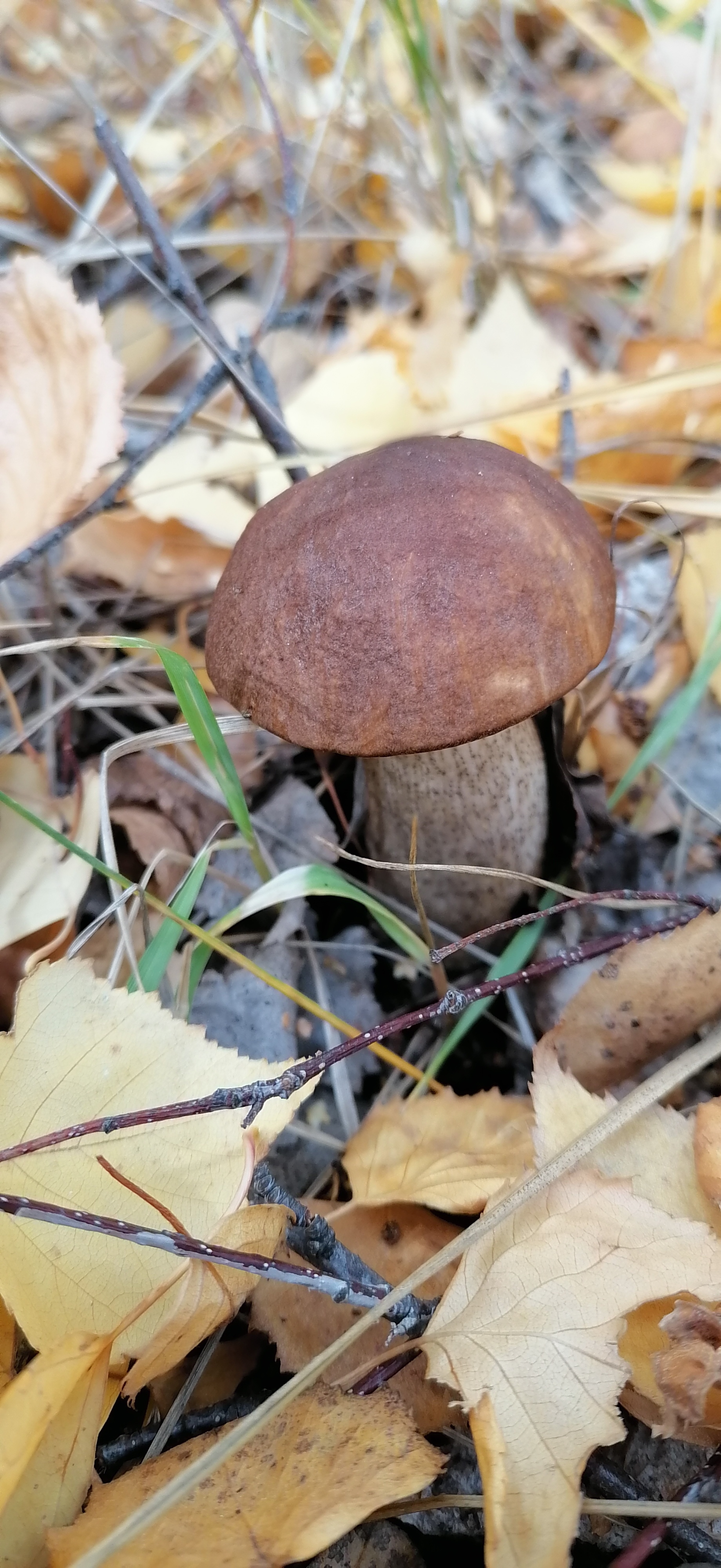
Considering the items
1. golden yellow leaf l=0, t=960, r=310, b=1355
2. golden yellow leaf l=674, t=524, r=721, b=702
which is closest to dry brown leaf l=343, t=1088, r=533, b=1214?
golden yellow leaf l=0, t=960, r=310, b=1355

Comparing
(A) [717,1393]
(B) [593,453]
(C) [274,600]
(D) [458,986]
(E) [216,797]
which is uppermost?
(C) [274,600]

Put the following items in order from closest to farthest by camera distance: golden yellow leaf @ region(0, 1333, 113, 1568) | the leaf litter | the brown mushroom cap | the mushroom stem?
golden yellow leaf @ region(0, 1333, 113, 1568) → the leaf litter → the brown mushroom cap → the mushroom stem

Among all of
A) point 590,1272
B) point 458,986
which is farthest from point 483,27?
point 590,1272

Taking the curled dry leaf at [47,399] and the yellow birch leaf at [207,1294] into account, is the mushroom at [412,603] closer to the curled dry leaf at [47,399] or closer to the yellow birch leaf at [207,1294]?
the curled dry leaf at [47,399]

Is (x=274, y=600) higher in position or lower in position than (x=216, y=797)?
higher

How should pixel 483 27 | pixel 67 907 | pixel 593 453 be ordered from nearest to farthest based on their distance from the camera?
pixel 67 907 < pixel 593 453 < pixel 483 27

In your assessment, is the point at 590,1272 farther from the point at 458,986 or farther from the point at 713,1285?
the point at 458,986

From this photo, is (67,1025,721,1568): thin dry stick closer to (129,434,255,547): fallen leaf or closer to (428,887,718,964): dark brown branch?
(428,887,718,964): dark brown branch
